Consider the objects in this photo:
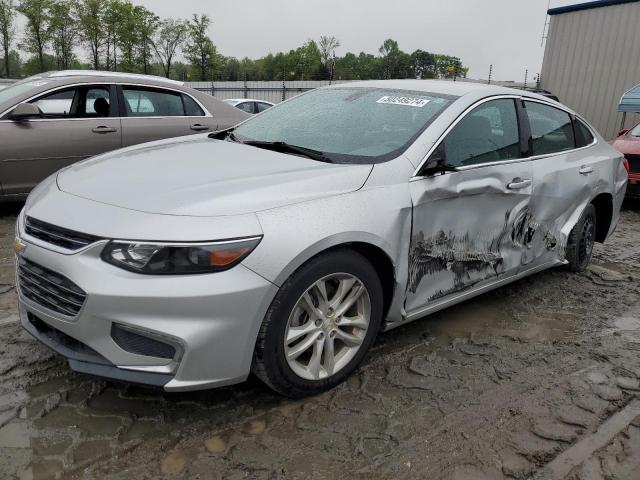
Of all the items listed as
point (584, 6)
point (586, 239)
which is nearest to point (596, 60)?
point (584, 6)

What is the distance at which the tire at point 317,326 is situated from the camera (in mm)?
2402

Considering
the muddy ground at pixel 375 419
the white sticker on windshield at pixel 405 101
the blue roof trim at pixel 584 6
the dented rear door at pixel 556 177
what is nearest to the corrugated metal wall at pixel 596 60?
the blue roof trim at pixel 584 6

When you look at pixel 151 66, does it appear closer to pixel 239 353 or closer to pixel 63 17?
pixel 63 17

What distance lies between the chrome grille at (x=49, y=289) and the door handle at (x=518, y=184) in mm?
2586

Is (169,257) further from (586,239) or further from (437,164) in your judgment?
(586,239)

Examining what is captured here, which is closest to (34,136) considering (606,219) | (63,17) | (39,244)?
(39,244)

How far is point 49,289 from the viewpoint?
7.75ft

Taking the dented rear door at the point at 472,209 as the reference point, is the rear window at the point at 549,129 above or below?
above

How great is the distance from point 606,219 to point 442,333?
241 cm

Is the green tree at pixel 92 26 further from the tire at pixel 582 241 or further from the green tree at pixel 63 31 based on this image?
the tire at pixel 582 241

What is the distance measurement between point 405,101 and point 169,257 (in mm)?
1909

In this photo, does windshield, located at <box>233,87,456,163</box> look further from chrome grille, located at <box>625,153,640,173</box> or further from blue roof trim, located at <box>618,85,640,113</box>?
blue roof trim, located at <box>618,85,640,113</box>

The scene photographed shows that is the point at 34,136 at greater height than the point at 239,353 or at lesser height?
greater

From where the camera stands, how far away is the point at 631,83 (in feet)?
44.7
